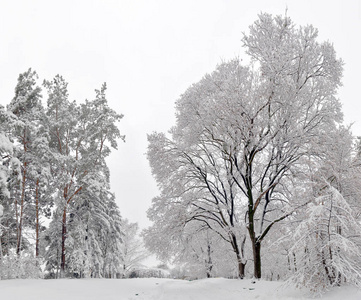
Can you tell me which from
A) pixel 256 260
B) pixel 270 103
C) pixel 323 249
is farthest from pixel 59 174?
pixel 323 249

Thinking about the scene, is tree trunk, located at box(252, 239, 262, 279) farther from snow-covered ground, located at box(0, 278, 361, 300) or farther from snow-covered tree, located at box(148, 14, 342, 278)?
snow-covered ground, located at box(0, 278, 361, 300)

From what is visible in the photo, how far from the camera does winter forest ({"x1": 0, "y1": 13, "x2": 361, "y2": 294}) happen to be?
8.53 meters

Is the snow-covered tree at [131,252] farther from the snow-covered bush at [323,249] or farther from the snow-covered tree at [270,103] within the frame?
the snow-covered bush at [323,249]

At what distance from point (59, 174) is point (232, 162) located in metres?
11.1

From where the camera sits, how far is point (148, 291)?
12.0 metres

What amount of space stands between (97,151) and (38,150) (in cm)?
345

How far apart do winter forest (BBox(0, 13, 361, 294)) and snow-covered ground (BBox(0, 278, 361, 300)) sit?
0.91 metres

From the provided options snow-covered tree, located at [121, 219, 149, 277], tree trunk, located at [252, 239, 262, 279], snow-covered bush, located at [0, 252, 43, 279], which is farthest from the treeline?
snow-covered tree, located at [121, 219, 149, 277]

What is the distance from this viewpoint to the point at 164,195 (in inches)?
618

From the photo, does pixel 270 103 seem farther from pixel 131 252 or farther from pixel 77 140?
pixel 131 252

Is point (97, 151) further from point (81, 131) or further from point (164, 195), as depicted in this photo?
point (164, 195)

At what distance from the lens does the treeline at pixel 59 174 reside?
17016 millimetres

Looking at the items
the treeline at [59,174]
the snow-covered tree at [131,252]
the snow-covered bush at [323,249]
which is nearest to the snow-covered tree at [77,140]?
the treeline at [59,174]

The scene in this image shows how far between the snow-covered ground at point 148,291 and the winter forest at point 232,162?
905 millimetres
